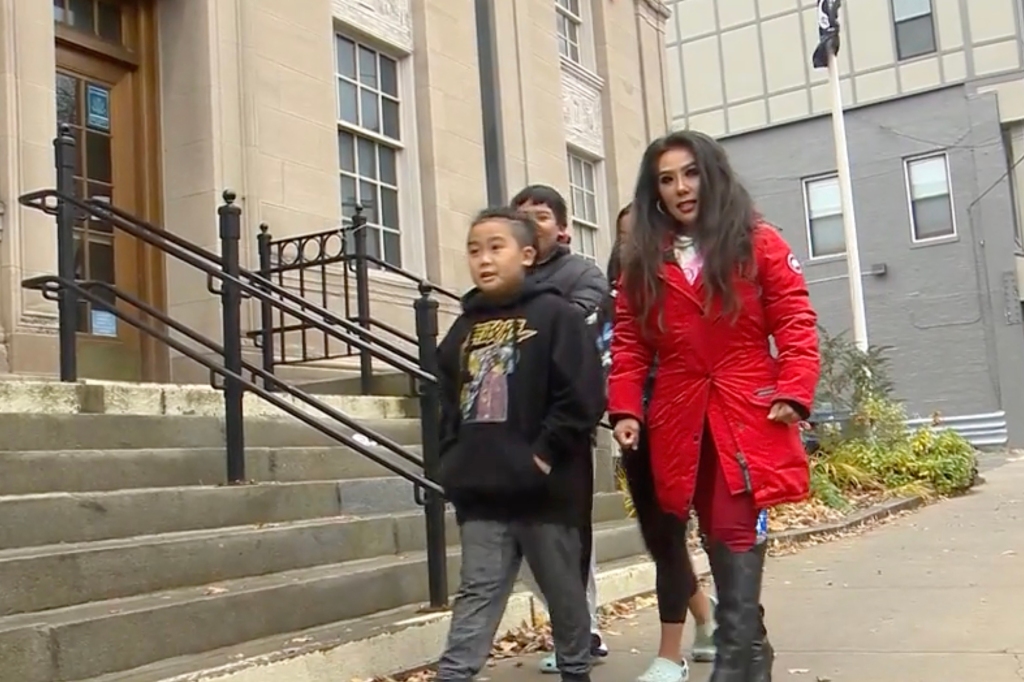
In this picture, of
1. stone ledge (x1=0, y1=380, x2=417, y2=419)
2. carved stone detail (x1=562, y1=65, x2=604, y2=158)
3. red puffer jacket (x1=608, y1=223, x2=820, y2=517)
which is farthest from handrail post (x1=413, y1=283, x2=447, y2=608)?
carved stone detail (x1=562, y1=65, x2=604, y2=158)

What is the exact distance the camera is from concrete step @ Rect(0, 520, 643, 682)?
12.3 ft

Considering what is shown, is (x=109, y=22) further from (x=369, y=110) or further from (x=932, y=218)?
(x=932, y=218)

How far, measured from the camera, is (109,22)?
9.05 metres

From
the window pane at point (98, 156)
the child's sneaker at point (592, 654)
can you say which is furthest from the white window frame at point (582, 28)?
the child's sneaker at point (592, 654)

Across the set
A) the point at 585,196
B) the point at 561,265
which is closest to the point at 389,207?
the point at 585,196

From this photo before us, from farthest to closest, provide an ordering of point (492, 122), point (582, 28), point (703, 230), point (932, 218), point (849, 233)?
1. point (932, 218)
2. point (849, 233)
3. point (582, 28)
4. point (492, 122)
5. point (703, 230)

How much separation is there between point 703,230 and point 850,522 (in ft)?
24.0

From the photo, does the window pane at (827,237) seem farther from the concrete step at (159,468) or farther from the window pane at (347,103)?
the concrete step at (159,468)

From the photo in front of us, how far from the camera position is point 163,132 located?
9.12 metres

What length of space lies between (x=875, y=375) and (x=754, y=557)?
1133cm

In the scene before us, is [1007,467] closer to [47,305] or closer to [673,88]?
[673,88]

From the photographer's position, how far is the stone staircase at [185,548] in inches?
159

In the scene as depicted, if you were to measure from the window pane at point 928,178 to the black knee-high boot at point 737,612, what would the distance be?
21916mm

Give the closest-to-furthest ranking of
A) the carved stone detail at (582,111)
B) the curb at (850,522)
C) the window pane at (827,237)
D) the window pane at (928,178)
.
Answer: the curb at (850,522)
the carved stone detail at (582,111)
the window pane at (928,178)
the window pane at (827,237)
